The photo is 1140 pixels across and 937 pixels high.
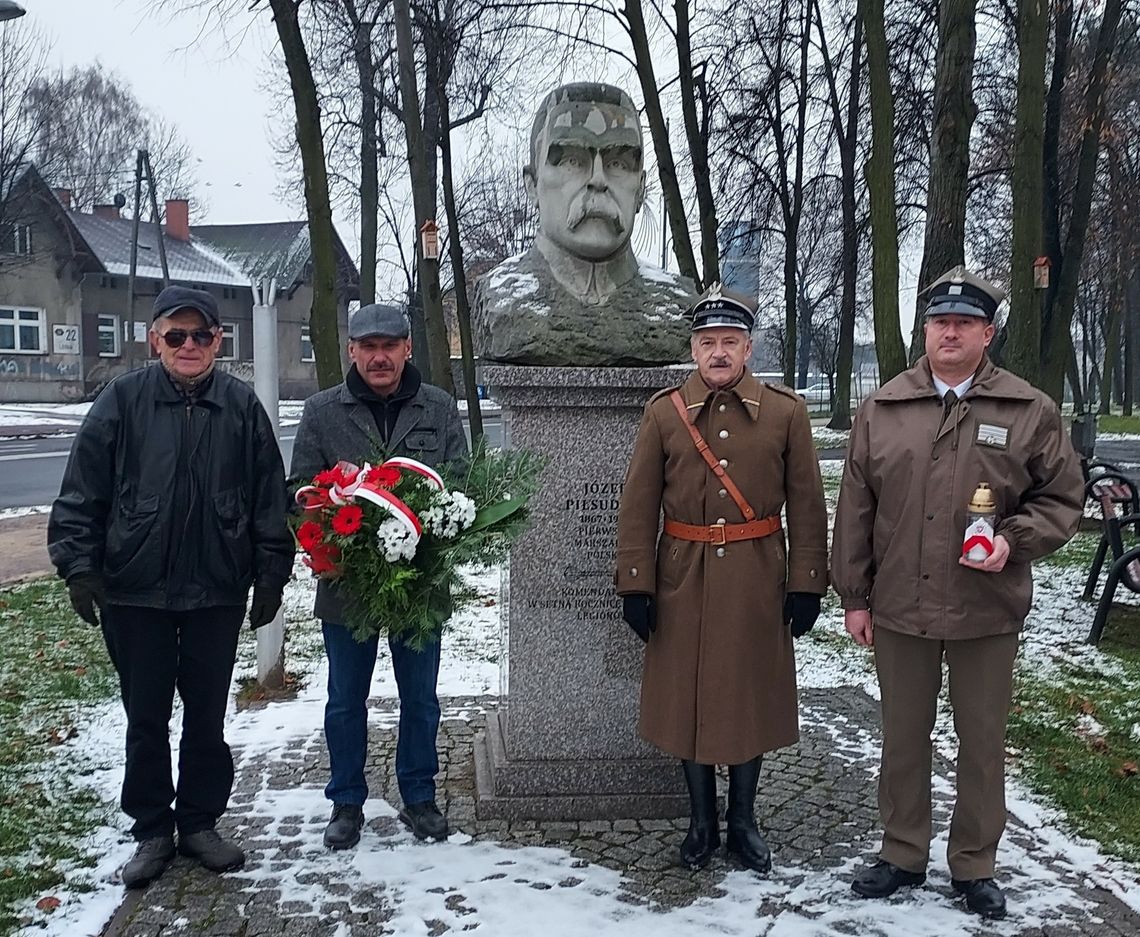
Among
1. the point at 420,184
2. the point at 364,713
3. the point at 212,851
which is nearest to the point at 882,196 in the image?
the point at 420,184

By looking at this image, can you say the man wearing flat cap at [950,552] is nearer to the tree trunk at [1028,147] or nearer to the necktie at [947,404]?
the necktie at [947,404]

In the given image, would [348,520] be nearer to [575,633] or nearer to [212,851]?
[575,633]

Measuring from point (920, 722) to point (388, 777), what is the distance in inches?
94.6

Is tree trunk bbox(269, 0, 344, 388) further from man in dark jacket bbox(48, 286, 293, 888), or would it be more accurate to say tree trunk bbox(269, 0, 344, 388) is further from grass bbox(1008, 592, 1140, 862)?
grass bbox(1008, 592, 1140, 862)

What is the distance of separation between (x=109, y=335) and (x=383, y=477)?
3921cm

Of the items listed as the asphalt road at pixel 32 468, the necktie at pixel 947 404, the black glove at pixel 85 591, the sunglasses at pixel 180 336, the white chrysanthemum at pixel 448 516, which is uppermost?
the sunglasses at pixel 180 336

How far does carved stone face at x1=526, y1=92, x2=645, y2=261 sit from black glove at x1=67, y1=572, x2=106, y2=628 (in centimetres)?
227

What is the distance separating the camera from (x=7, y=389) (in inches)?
1374

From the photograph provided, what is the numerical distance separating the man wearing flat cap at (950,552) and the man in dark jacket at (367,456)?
5.17 feet

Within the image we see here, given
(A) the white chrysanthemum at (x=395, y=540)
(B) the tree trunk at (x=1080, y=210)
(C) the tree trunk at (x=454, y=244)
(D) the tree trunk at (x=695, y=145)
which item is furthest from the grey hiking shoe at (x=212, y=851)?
(D) the tree trunk at (x=695, y=145)

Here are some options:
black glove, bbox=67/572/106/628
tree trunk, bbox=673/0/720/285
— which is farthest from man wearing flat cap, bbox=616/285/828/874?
tree trunk, bbox=673/0/720/285

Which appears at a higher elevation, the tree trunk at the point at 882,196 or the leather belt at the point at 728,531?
the tree trunk at the point at 882,196

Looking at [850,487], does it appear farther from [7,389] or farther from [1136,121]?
[7,389]

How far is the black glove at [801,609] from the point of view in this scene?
3.88 meters
